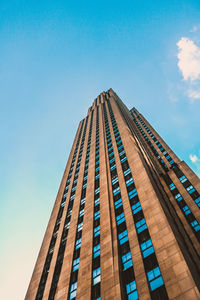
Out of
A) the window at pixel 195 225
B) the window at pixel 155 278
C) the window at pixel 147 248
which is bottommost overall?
the window at pixel 155 278

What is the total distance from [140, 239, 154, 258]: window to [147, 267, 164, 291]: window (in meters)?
2.05

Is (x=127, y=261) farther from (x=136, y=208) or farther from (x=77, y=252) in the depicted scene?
(x=77, y=252)

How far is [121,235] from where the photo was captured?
2641 centimetres

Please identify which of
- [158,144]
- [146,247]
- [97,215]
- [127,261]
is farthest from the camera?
[158,144]

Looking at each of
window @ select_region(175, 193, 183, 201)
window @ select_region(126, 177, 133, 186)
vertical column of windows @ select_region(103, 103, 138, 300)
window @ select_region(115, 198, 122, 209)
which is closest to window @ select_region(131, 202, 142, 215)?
vertical column of windows @ select_region(103, 103, 138, 300)

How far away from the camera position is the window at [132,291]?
62.8 ft

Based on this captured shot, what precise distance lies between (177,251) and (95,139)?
48401 mm

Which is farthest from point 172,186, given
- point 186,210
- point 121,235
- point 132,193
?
point 121,235

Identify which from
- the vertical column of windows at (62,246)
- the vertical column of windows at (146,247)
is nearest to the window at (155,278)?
the vertical column of windows at (146,247)

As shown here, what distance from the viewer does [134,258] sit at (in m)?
22.4

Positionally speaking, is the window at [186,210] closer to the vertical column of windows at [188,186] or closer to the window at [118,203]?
the vertical column of windows at [188,186]

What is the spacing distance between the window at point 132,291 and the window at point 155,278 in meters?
1.68

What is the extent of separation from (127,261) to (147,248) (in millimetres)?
2644

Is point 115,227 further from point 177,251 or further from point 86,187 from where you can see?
point 86,187
